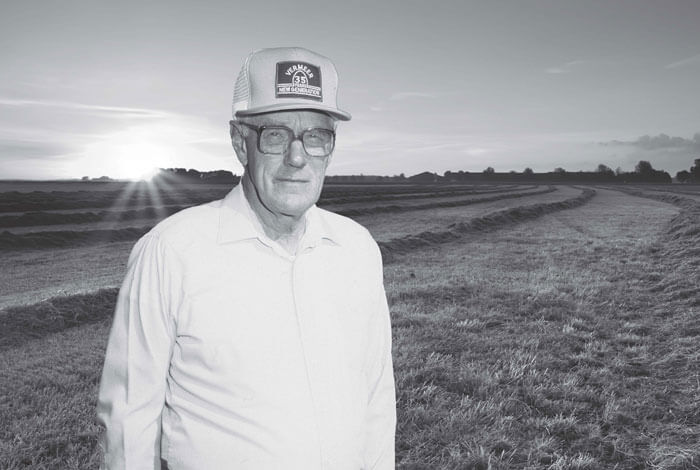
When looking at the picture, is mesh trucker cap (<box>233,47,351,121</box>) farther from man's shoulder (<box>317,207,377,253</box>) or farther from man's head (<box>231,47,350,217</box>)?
man's shoulder (<box>317,207,377,253</box>)

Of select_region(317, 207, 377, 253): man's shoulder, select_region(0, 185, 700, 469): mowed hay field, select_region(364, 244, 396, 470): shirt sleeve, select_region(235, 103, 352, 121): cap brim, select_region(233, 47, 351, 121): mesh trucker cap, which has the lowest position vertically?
select_region(0, 185, 700, 469): mowed hay field

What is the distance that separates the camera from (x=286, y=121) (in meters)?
2.03

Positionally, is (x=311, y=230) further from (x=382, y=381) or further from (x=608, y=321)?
(x=608, y=321)

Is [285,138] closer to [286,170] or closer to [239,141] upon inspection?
[286,170]

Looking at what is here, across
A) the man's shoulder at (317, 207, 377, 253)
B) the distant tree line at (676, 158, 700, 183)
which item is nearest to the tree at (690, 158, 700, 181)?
the distant tree line at (676, 158, 700, 183)

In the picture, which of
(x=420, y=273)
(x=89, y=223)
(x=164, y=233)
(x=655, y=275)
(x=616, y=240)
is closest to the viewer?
(x=164, y=233)

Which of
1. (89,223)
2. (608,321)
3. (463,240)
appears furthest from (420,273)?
(89,223)

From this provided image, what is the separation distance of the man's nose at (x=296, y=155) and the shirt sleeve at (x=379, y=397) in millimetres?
615

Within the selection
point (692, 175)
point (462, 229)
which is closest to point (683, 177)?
point (692, 175)

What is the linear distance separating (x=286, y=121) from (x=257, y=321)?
824mm

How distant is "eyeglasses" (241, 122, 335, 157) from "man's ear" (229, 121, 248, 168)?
0.06 meters

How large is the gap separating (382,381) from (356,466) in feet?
1.34

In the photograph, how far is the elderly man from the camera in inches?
67.7

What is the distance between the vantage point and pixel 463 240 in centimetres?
1925
